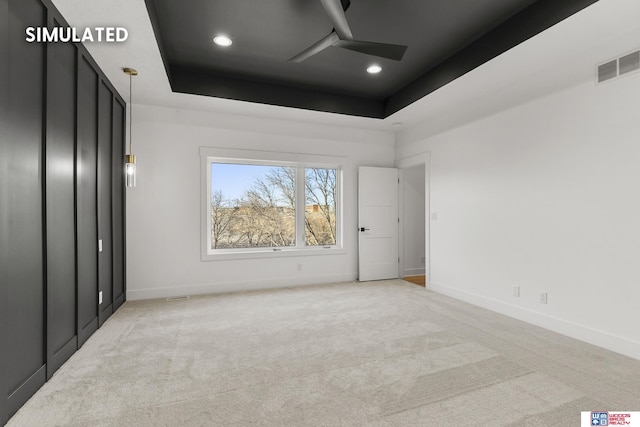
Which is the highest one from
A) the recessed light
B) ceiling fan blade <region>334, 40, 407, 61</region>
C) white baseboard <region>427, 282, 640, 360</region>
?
the recessed light

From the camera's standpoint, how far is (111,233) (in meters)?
3.92

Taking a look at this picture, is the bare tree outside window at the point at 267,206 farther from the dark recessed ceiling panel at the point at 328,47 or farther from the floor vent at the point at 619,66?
the floor vent at the point at 619,66

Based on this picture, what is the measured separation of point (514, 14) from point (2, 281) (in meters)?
4.29

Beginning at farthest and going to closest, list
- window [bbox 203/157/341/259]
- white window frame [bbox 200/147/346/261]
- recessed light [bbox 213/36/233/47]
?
window [bbox 203/157/341/259]
white window frame [bbox 200/147/346/261]
recessed light [bbox 213/36/233/47]

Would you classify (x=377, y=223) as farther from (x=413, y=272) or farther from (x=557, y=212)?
(x=557, y=212)

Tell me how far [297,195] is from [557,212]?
3593 millimetres

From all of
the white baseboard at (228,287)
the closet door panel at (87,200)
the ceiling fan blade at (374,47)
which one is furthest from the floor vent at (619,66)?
the closet door panel at (87,200)

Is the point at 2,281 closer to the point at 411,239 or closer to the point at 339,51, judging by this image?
the point at 339,51

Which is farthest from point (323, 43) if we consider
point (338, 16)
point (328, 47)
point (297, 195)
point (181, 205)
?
point (181, 205)

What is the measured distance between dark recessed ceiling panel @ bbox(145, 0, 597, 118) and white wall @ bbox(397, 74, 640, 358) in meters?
0.91

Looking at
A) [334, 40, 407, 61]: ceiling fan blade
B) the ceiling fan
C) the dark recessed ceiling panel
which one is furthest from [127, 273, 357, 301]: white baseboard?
[334, 40, 407, 61]: ceiling fan blade

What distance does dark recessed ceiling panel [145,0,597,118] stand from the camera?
2.81 metres

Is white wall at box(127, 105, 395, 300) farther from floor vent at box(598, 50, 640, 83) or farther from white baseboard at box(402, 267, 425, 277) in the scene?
floor vent at box(598, 50, 640, 83)

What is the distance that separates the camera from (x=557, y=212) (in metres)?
3.30
